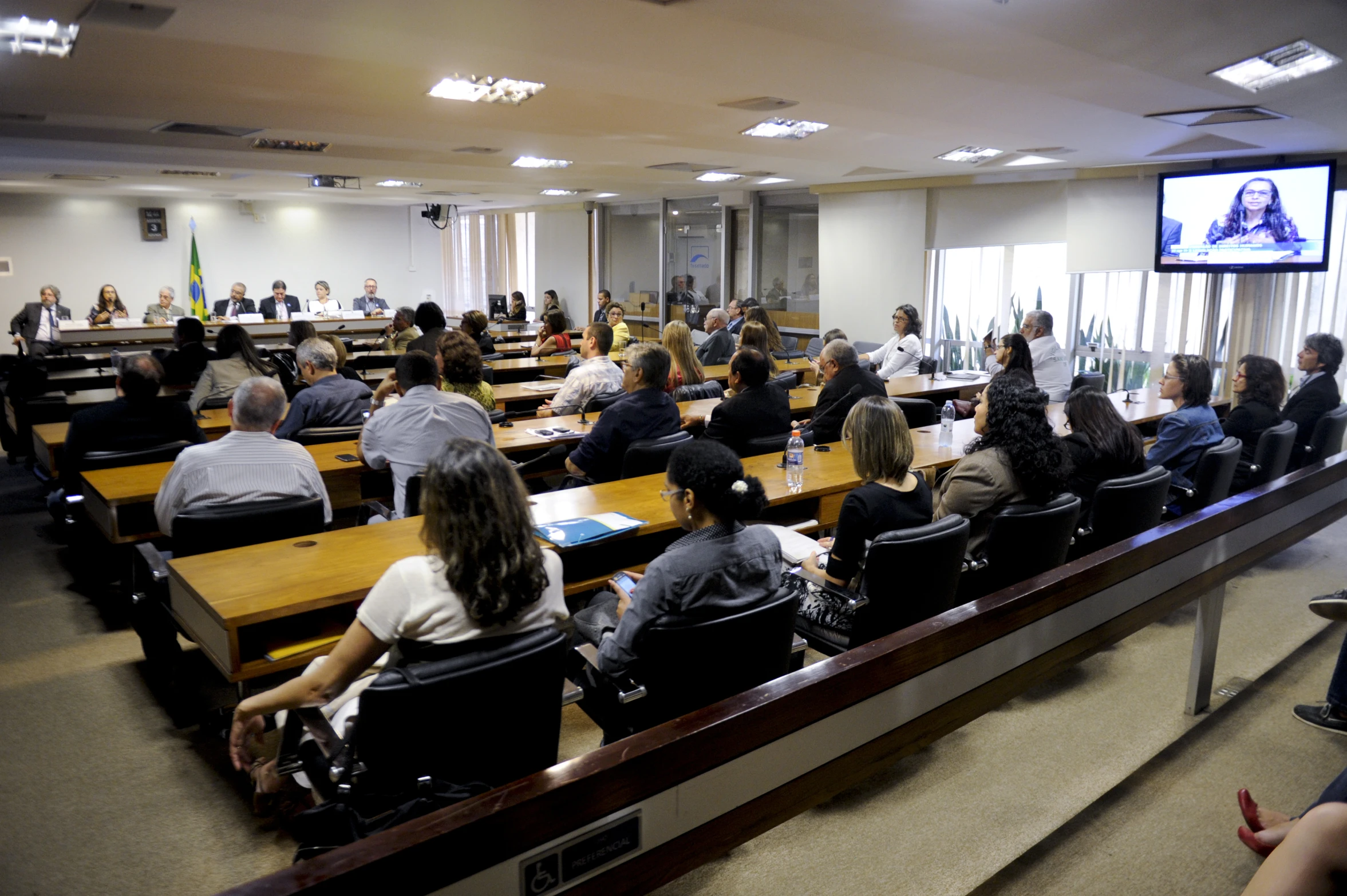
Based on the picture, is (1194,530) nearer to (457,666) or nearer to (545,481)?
(457,666)

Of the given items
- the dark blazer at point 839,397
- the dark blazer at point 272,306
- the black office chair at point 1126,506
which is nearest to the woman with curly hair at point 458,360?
the dark blazer at point 839,397

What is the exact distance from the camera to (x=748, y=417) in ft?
15.4

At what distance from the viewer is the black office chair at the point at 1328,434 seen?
16.6 ft

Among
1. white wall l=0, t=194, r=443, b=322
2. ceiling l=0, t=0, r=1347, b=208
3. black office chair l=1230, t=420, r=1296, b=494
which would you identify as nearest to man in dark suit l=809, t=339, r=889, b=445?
ceiling l=0, t=0, r=1347, b=208

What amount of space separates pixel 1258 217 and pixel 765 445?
528 cm

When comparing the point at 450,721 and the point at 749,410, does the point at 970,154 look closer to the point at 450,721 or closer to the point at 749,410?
the point at 749,410

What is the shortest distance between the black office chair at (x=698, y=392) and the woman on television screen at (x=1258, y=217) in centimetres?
453

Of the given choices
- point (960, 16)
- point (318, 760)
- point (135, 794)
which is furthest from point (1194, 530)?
point (135, 794)

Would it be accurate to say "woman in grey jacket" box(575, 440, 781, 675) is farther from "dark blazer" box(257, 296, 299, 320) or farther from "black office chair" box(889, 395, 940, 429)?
"dark blazer" box(257, 296, 299, 320)

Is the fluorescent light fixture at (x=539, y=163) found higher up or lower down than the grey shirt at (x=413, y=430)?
higher up

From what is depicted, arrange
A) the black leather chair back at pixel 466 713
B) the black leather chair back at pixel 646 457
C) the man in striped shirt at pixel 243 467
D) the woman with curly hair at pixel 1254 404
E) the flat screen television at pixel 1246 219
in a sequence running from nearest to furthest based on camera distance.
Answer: the black leather chair back at pixel 466 713, the man in striped shirt at pixel 243 467, the black leather chair back at pixel 646 457, the woman with curly hair at pixel 1254 404, the flat screen television at pixel 1246 219

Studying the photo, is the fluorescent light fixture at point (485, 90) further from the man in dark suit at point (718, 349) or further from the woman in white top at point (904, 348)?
the woman in white top at point (904, 348)

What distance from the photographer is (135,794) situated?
2.86 meters

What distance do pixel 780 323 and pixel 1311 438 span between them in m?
7.76
